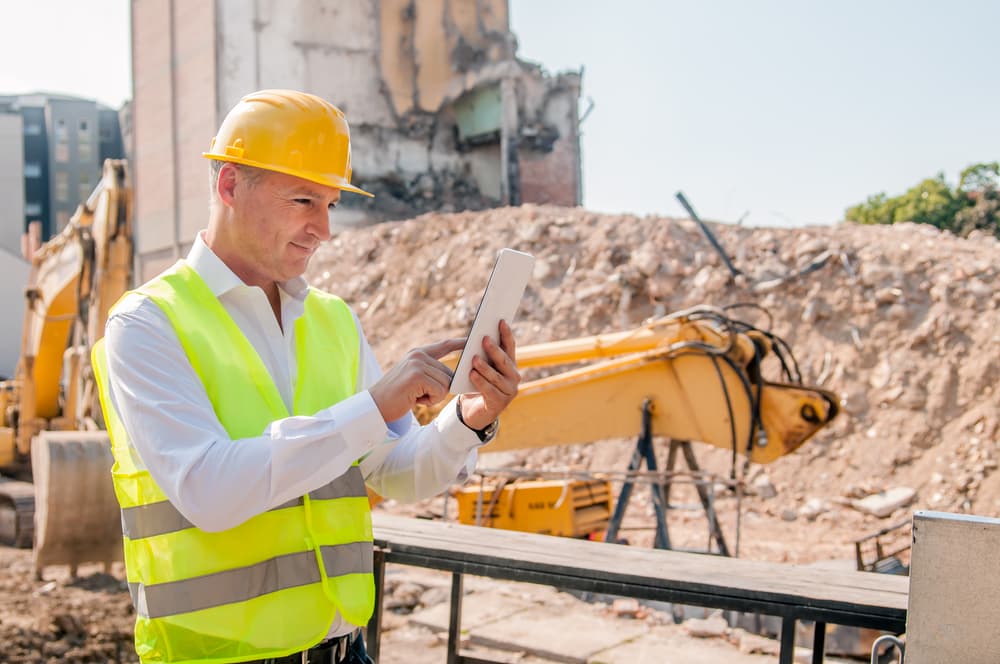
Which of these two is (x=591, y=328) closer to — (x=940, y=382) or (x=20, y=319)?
(x=940, y=382)

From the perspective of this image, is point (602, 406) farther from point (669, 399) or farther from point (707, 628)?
point (707, 628)

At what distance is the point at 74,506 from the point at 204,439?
6.35m

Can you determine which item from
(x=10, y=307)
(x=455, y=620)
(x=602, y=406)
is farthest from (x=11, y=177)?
(x=455, y=620)

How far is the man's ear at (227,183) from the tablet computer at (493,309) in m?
0.54

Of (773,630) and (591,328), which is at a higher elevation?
(591,328)

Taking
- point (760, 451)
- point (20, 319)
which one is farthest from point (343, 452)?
point (20, 319)

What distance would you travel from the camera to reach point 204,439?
1.71 m

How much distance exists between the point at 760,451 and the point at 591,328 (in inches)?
291

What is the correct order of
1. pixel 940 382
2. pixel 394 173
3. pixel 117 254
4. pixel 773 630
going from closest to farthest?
pixel 773 630, pixel 117 254, pixel 940 382, pixel 394 173

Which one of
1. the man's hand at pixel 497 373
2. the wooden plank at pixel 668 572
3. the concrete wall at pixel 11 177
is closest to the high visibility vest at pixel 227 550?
the man's hand at pixel 497 373

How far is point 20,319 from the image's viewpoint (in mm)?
32125

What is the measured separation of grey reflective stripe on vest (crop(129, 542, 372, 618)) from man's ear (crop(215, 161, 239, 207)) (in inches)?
28.1

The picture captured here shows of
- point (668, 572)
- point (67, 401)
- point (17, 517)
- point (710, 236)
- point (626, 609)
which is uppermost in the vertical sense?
point (710, 236)

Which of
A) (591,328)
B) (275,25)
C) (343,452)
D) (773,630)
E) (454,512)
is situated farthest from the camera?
(275,25)
